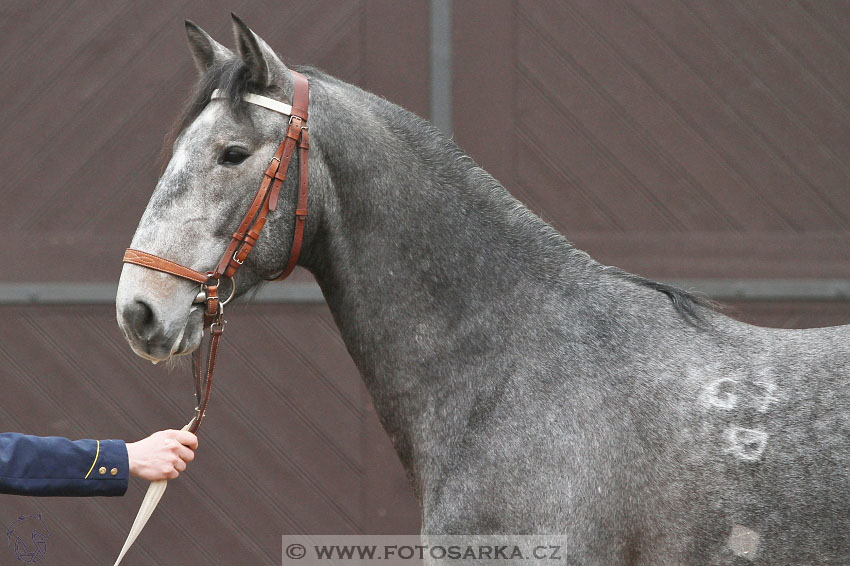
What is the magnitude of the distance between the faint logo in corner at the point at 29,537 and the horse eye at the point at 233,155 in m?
2.51

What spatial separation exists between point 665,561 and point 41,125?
3.21 meters

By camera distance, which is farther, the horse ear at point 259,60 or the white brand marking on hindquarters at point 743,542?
the horse ear at point 259,60

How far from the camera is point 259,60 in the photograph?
72.9 inches

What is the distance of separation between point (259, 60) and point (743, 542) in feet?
5.22

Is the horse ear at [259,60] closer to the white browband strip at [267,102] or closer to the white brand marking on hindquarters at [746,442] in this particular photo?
the white browband strip at [267,102]

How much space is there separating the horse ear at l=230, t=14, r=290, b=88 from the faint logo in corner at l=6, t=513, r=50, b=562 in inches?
105

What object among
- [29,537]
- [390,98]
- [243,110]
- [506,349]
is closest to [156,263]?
[243,110]

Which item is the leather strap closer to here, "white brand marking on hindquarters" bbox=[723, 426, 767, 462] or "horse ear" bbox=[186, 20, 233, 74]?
"horse ear" bbox=[186, 20, 233, 74]

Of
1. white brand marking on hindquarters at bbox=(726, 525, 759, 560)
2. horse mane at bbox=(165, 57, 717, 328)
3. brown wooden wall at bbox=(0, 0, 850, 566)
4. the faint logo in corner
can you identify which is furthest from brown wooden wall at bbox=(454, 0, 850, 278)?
the faint logo in corner

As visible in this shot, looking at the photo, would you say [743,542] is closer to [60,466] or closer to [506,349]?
[506,349]

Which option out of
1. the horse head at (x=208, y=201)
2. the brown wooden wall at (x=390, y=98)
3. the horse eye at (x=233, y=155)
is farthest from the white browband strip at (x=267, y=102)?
the brown wooden wall at (x=390, y=98)

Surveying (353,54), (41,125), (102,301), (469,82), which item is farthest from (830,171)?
(41,125)

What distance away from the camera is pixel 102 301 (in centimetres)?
346

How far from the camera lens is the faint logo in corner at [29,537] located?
11.5ft
